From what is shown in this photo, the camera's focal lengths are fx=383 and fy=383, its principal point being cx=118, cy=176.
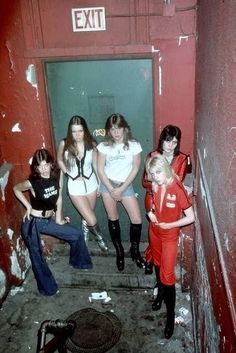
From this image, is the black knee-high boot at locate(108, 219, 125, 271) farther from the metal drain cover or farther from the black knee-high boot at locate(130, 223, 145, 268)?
the metal drain cover

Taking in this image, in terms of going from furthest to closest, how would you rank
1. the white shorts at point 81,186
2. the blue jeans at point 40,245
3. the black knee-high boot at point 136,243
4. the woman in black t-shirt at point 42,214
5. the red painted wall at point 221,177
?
the black knee-high boot at point 136,243 < the white shorts at point 81,186 < the blue jeans at point 40,245 < the woman in black t-shirt at point 42,214 < the red painted wall at point 221,177

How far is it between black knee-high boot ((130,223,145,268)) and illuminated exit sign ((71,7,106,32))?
308 cm

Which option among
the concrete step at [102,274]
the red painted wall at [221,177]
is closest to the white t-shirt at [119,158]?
the concrete step at [102,274]

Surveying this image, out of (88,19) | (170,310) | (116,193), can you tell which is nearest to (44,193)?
(116,193)

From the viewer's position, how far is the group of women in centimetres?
504

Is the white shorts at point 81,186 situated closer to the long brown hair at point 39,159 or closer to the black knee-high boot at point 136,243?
the long brown hair at point 39,159

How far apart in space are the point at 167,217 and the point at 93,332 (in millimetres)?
2050

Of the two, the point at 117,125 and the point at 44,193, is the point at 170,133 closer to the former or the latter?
the point at 117,125

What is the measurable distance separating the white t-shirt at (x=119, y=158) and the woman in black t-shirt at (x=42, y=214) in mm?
774

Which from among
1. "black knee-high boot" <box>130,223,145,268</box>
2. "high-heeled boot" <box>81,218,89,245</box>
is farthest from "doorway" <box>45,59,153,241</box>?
"high-heeled boot" <box>81,218,89,245</box>

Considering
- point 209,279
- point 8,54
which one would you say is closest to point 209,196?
point 209,279

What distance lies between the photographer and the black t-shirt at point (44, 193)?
5582 millimetres

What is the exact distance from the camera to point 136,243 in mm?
6359

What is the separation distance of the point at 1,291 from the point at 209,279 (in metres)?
3.62
